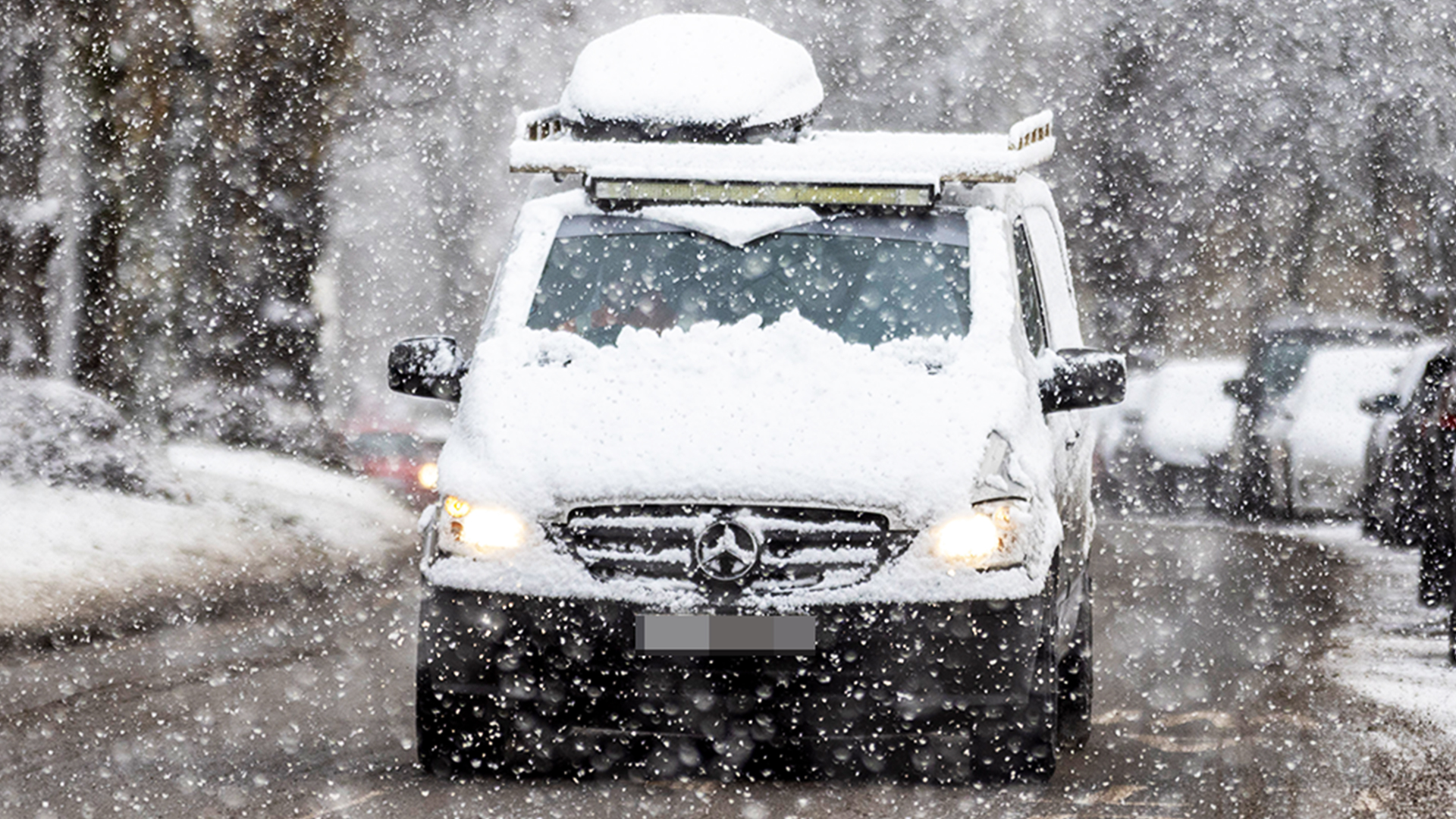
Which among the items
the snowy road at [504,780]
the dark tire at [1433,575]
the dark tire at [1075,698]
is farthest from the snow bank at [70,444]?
the dark tire at [1075,698]

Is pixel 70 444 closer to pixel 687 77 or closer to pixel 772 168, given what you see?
pixel 687 77

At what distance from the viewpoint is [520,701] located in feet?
25.3

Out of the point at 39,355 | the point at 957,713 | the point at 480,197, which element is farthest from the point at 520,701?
the point at 480,197

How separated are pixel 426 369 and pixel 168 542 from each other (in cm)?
750

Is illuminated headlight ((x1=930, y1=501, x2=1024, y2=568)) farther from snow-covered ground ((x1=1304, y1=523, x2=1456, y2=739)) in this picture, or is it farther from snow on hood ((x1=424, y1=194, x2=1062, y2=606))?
snow-covered ground ((x1=1304, y1=523, x2=1456, y2=739))

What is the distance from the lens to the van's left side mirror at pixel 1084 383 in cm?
841

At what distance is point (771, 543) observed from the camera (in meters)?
7.53

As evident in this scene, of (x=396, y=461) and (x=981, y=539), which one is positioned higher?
(x=981, y=539)

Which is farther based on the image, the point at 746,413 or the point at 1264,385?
the point at 1264,385

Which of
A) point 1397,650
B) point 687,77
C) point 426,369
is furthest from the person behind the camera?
point 1397,650

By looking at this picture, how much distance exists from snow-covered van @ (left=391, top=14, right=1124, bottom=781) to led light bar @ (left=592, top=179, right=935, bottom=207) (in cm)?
1

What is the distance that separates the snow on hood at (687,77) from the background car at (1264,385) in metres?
A: 14.4

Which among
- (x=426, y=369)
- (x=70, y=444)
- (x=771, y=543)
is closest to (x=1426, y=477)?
(x=70, y=444)

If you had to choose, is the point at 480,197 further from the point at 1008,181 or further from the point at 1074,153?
the point at 1008,181
